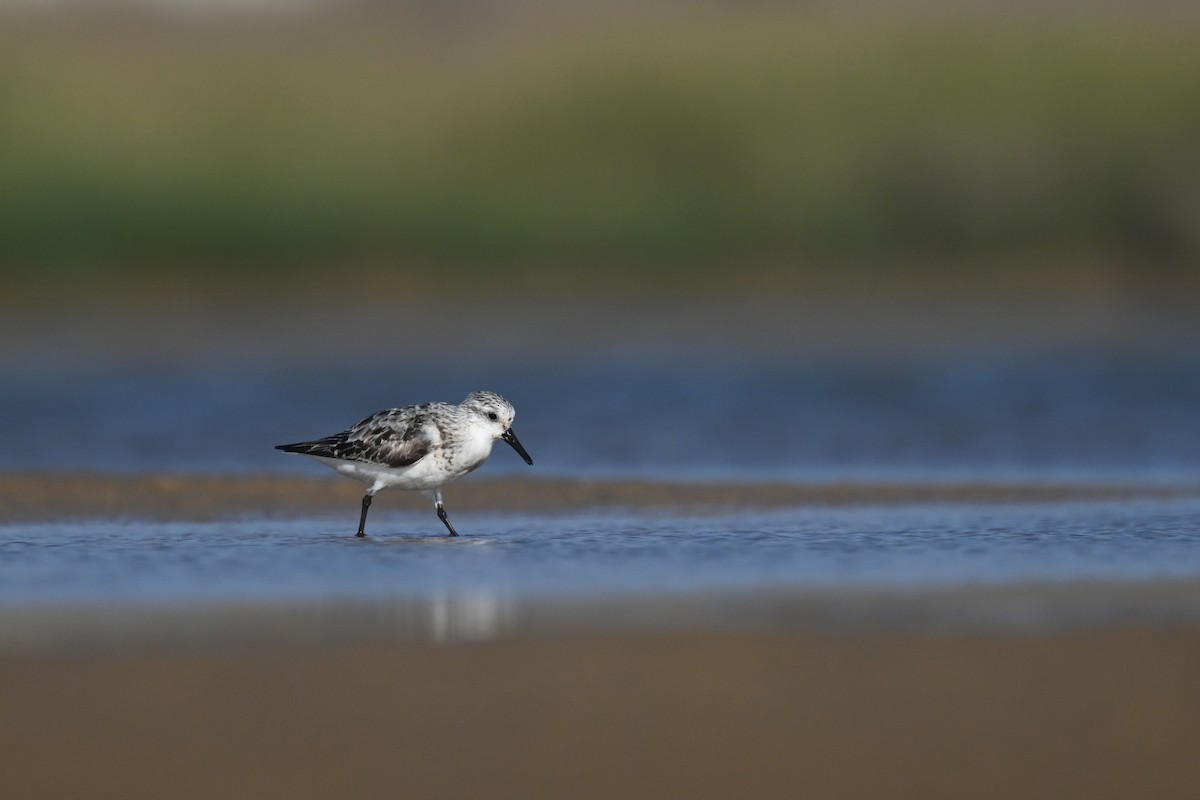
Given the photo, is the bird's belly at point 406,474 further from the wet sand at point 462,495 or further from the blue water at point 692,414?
the blue water at point 692,414

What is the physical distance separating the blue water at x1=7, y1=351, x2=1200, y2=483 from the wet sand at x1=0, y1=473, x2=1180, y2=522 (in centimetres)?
72

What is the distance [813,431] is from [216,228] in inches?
604

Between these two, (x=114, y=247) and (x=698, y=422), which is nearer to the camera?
(x=698, y=422)

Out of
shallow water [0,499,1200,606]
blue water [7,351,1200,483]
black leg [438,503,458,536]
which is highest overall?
blue water [7,351,1200,483]

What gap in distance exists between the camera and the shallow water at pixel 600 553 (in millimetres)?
10242

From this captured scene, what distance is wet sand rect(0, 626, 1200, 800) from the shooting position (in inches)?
269

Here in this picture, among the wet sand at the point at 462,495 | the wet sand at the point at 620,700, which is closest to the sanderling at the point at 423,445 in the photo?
the wet sand at the point at 462,495

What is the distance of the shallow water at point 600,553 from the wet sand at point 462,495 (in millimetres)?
446

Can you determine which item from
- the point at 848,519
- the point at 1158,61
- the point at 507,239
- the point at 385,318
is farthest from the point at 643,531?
the point at 1158,61

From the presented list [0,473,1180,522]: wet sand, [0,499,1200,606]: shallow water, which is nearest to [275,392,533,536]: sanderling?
[0,499,1200,606]: shallow water

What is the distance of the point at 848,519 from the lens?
12.8m

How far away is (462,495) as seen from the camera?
14734 millimetres

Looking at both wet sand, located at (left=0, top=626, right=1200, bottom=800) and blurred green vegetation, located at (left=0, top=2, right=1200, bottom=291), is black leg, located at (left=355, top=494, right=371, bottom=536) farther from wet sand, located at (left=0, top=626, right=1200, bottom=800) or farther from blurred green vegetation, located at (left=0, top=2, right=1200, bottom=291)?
blurred green vegetation, located at (left=0, top=2, right=1200, bottom=291)

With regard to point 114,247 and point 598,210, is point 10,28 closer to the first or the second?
point 114,247
